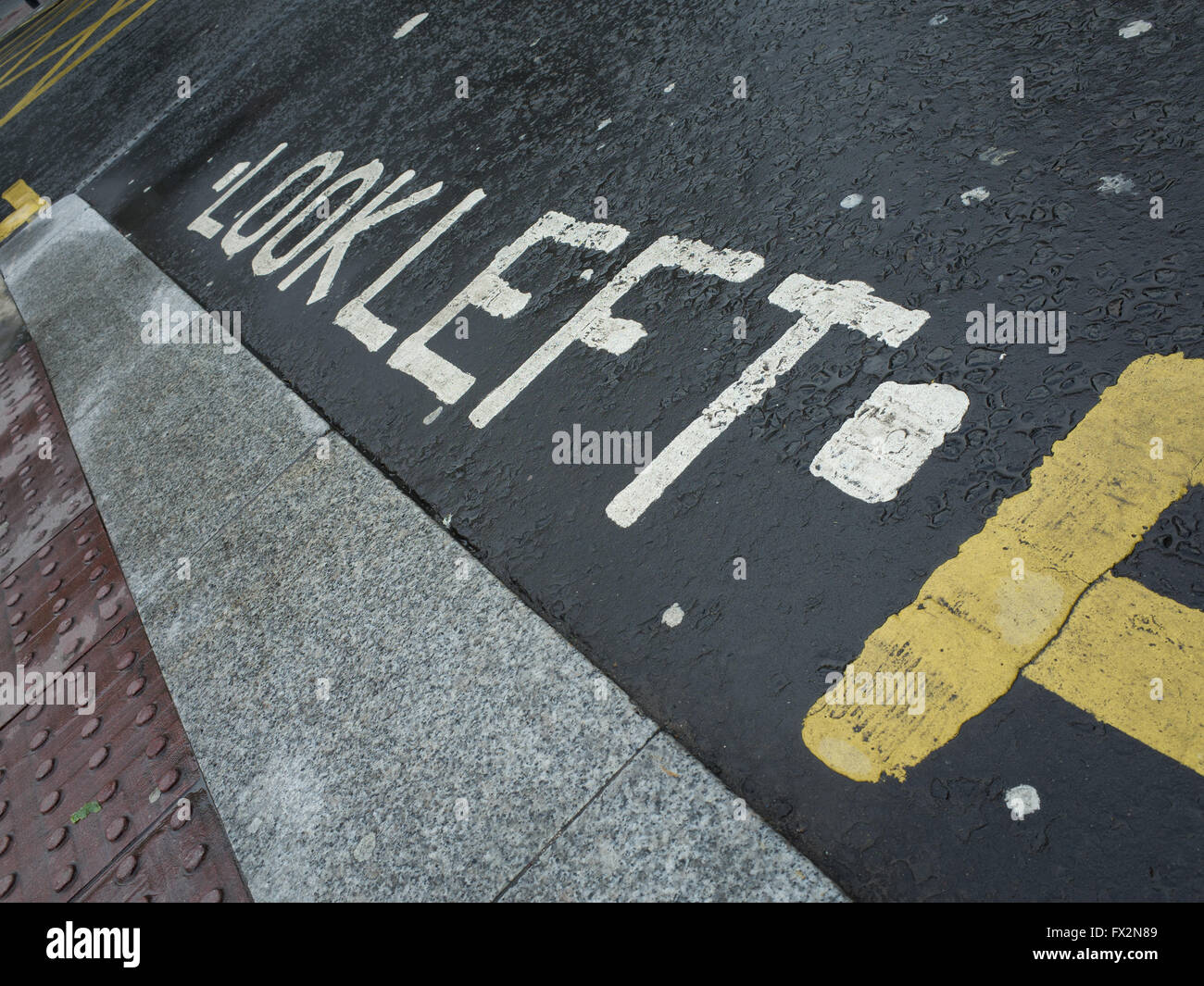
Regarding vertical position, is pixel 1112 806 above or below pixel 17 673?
below

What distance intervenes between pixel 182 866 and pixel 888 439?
240 centimetres

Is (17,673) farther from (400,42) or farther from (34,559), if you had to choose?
(400,42)

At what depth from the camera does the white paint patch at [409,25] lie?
6211mm

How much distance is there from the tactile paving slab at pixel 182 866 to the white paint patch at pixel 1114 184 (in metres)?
3.31

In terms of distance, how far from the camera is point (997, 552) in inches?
86.7

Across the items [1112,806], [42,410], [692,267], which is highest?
[42,410]

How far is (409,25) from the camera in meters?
6.26

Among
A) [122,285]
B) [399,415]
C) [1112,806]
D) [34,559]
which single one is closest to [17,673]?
[34,559]

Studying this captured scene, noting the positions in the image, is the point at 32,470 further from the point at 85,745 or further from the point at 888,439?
the point at 888,439

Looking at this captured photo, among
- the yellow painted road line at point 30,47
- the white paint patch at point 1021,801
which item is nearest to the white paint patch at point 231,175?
the white paint patch at point 1021,801

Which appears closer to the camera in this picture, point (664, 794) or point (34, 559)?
point (664, 794)

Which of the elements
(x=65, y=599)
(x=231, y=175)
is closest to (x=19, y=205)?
(x=231, y=175)

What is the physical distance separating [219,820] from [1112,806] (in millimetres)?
2347

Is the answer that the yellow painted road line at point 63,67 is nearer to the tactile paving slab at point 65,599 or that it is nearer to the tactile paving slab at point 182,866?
the tactile paving slab at point 65,599
